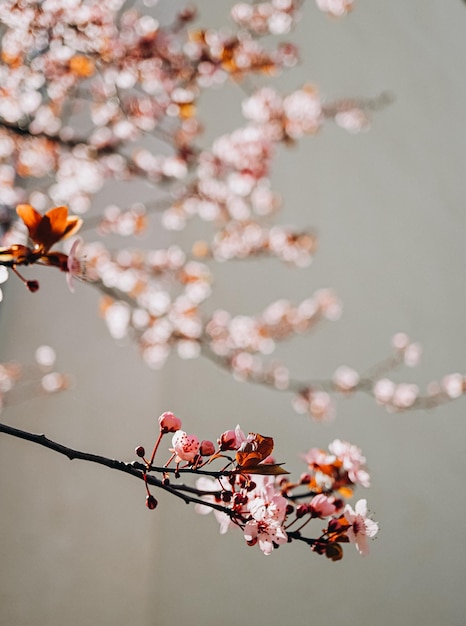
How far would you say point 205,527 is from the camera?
1889mm

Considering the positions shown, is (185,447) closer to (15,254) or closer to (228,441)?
(228,441)

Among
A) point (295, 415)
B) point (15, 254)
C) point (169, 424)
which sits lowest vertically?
point (169, 424)

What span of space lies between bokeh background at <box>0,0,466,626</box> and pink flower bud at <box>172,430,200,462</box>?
1.39m

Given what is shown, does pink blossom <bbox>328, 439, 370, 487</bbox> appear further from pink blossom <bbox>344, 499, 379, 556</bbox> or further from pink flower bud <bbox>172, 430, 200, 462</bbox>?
pink flower bud <bbox>172, 430, 200, 462</bbox>

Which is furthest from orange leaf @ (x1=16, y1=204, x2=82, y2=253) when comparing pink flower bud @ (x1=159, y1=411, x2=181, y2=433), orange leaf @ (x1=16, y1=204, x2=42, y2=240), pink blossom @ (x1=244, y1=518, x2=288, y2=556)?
pink blossom @ (x1=244, y1=518, x2=288, y2=556)

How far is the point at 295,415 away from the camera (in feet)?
7.51

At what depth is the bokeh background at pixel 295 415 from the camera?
5.73 feet

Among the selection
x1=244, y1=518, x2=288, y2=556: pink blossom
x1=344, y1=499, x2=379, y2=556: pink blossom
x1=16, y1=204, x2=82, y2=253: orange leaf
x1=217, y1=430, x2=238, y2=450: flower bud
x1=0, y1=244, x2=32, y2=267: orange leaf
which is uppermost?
x1=16, y1=204, x2=82, y2=253: orange leaf

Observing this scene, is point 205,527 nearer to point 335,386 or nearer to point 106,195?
point 335,386

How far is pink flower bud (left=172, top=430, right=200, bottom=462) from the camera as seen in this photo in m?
0.58

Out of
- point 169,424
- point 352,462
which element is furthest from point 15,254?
point 352,462

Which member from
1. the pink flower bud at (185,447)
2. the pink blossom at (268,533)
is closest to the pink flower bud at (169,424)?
the pink flower bud at (185,447)

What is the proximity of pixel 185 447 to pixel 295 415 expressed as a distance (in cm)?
177

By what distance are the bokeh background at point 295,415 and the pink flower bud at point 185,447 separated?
139 centimetres
